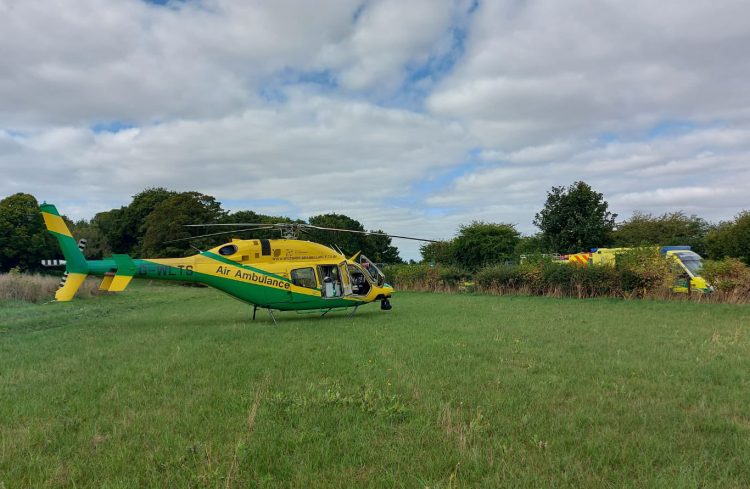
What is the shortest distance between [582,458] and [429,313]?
38.7 feet

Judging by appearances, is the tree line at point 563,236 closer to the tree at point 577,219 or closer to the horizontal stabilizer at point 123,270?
the tree at point 577,219

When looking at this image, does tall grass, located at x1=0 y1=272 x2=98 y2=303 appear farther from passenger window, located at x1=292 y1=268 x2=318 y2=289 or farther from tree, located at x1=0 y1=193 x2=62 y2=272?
tree, located at x1=0 y1=193 x2=62 y2=272

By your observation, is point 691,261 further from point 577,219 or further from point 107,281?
point 107,281

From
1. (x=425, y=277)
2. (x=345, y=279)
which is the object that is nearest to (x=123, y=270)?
(x=345, y=279)

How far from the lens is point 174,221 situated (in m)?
50.7

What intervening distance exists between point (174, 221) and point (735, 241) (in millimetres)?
Result: 50004

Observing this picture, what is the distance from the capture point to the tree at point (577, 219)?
3416 cm

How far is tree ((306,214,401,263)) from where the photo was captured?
59312 millimetres

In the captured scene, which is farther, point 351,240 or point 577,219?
point 351,240

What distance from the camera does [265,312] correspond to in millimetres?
18297

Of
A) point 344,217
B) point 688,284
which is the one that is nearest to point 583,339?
point 688,284

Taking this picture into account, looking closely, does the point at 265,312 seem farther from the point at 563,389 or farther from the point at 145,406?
the point at 563,389

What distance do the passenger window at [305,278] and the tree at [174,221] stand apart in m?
38.7

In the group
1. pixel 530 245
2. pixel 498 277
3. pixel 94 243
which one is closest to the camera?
pixel 498 277
